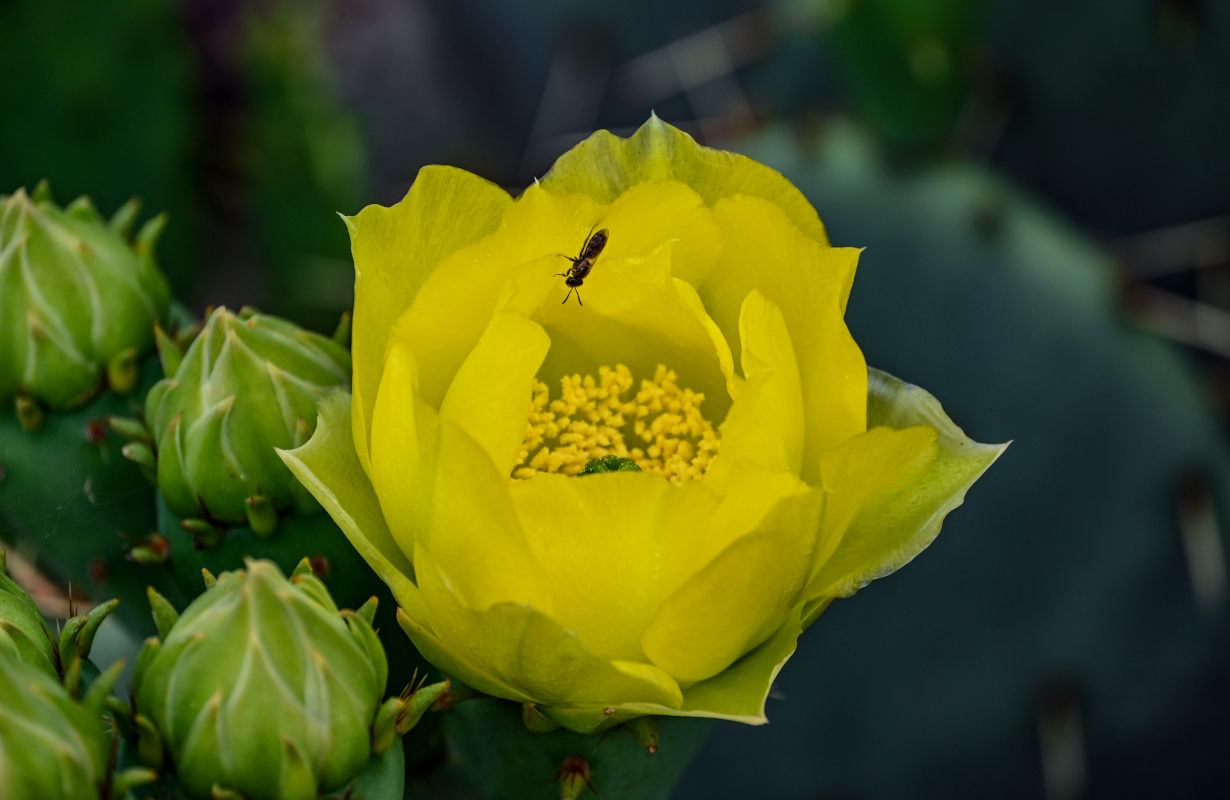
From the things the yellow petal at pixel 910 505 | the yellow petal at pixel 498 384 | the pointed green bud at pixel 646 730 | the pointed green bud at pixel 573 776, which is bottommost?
the pointed green bud at pixel 573 776

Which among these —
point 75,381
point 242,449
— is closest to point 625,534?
point 242,449

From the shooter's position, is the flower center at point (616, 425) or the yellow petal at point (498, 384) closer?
the yellow petal at point (498, 384)

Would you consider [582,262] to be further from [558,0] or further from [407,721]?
[558,0]

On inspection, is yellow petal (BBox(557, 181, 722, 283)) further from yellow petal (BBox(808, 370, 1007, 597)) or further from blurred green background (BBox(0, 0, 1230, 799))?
blurred green background (BBox(0, 0, 1230, 799))

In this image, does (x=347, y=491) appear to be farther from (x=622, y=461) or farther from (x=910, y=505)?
(x=910, y=505)

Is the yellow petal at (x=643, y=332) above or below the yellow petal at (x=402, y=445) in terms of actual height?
below

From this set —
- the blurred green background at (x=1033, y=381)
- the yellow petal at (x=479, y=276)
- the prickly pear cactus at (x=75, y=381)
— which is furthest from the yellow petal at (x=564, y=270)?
the blurred green background at (x=1033, y=381)

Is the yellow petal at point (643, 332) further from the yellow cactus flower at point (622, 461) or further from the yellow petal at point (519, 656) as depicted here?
the yellow petal at point (519, 656)
